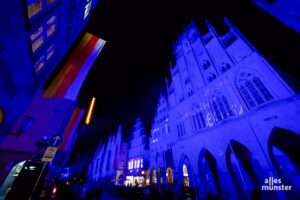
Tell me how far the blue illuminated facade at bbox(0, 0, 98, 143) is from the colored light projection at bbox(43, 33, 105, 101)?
0.97 metres

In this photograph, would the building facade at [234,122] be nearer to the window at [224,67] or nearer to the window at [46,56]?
the window at [224,67]

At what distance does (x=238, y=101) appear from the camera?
12117 millimetres

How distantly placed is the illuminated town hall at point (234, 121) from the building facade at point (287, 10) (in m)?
4.06

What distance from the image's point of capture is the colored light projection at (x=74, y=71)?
25.0 ft

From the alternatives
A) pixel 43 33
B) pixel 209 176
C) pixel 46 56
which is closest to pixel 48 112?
pixel 46 56

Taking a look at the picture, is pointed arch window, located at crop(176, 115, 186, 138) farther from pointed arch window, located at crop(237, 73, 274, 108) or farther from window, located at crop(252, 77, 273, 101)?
window, located at crop(252, 77, 273, 101)

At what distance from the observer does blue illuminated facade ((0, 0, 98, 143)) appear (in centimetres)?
404

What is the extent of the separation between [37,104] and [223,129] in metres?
18.2

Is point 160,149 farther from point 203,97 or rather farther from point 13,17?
point 13,17

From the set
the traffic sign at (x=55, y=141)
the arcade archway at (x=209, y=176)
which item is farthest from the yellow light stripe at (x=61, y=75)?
the arcade archway at (x=209, y=176)

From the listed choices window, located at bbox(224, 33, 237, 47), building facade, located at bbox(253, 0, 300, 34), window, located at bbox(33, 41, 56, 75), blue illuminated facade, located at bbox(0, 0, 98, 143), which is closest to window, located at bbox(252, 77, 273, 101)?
building facade, located at bbox(253, 0, 300, 34)

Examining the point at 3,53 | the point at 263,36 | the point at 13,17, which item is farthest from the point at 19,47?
the point at 263,36

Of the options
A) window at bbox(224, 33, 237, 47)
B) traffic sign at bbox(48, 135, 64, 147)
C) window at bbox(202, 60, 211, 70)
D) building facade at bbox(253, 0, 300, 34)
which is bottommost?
traffic sign at bbox(48, 135, 64, 147)

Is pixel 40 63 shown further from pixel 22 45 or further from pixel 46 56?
pixel 22 45
